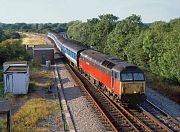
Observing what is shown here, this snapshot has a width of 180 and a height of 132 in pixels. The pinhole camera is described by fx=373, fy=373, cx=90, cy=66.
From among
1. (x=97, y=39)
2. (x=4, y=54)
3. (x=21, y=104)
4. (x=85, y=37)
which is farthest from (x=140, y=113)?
(x=85, y=37)

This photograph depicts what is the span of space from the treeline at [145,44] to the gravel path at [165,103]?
282 inches

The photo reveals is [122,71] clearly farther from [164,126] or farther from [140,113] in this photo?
[164,126]

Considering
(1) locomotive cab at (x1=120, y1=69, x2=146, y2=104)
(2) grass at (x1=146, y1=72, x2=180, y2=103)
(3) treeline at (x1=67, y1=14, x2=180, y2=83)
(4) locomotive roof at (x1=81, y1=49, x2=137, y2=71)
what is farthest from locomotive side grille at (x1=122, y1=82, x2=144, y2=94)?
(3) treeline at (x1=67, y1=14, x2=180, y2=83)

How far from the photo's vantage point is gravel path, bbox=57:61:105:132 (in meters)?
19.1

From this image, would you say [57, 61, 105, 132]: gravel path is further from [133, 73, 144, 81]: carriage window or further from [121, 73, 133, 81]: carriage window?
[133, 73, 144, 81]: carriage window

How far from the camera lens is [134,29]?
197 ft

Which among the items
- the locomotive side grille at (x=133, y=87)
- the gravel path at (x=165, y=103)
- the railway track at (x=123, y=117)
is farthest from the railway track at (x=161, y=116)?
the locomotive side grille at (x=133, y=87)

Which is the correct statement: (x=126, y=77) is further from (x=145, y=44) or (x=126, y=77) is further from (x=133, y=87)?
(x=145, y=44)

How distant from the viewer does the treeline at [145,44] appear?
38562mm

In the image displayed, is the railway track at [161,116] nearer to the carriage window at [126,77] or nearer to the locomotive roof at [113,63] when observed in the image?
the carriage window at [126,77]

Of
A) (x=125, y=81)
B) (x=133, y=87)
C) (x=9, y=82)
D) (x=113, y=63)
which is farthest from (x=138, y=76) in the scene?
(x=9, y=82)

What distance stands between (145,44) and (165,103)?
2328 cm

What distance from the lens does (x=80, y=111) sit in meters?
22.8

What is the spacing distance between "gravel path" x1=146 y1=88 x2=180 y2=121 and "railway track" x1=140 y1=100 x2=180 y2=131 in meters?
0.63
